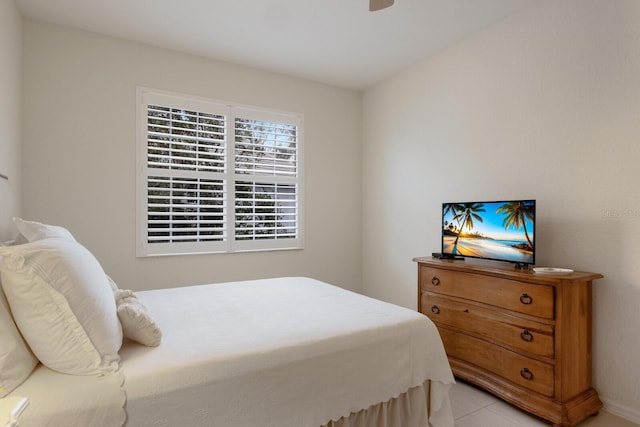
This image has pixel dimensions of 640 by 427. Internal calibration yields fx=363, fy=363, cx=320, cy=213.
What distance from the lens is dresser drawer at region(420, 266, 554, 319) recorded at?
2148 mm

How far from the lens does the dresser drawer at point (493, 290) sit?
2.15m

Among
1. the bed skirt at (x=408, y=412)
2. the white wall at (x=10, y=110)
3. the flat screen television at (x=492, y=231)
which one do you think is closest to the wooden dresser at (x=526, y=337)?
the flat screen television at (x=492, y=231)

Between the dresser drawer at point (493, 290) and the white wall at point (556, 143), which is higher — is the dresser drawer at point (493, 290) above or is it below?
below

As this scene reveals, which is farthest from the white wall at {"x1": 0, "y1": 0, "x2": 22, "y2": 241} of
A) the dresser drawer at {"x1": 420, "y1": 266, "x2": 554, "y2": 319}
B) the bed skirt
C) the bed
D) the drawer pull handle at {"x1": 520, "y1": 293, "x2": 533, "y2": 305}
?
the drawer pull handle at {"x1": 520, "y1": 293, "x2": 533, "y2": 305}

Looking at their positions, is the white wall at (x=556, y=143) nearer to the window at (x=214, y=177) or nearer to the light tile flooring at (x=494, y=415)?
the light tile flooring at (x=494, y=415)

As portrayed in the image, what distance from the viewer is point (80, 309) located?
1.27 metres

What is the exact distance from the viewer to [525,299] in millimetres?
2230

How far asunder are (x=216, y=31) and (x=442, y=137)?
2233 millimetres

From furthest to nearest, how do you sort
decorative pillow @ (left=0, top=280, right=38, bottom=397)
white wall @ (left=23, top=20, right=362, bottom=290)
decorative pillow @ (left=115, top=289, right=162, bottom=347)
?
white wall @ (left=23, top=20, right=362, bottom=290)
decorative pillow @ (left=115, top=289, right=162, bottom=347)
decorative pillow @ (left=0, top=280, right=38, bottom=397)

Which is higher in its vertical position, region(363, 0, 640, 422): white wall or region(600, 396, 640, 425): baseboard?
region(363, 0, 640, 422): white wall

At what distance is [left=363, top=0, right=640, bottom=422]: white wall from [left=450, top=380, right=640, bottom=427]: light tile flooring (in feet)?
0.46

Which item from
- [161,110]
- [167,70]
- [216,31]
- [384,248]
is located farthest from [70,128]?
[384,248]

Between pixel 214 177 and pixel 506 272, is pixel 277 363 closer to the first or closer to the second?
pixel 506 272

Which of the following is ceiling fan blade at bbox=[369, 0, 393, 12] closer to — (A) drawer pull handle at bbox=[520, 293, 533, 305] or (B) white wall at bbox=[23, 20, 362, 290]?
(A) drawer pull handle at bbox=[520, 293, 533, 305]
